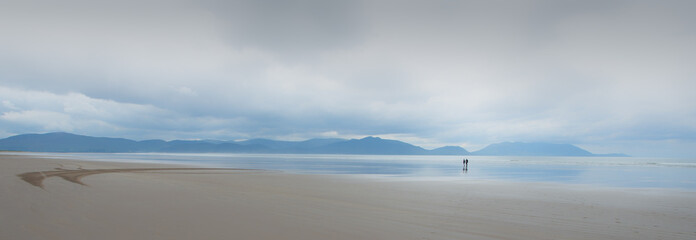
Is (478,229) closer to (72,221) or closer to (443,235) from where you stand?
(443,235)

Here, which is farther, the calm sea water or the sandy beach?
the calm sea water

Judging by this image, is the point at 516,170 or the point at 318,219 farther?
the point at 516,170

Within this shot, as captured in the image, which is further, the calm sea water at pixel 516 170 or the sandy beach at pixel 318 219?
the calm sea water at pixel 516 170

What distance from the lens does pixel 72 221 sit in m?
7.21

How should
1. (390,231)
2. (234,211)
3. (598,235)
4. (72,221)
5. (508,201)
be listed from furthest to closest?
(508,201), (234,211), (598,235), (390,231), (72,221)

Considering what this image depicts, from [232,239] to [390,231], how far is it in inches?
129

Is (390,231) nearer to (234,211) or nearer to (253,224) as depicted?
(253,224)

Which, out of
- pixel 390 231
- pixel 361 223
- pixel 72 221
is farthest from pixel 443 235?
pixel 72 221

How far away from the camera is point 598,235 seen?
8.39 metres

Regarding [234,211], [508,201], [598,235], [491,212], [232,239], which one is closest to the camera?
[232,239]

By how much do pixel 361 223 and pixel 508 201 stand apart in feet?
27.8

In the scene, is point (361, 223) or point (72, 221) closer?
point (72, 221)

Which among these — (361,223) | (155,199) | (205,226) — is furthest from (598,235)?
(155,199)

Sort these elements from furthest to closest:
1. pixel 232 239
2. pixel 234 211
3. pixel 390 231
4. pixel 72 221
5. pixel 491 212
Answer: pixel 491 212
pixel 234 211
pixel 390 231
pixel 72 221
pixel 232 239
